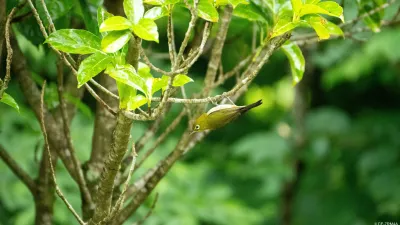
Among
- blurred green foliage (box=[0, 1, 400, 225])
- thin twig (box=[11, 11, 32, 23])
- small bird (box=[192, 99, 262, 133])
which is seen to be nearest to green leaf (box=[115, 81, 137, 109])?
small bird (box=[192, 99, 262, 133])

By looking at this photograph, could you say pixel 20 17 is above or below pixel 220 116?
above

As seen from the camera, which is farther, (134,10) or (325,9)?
(325,9)

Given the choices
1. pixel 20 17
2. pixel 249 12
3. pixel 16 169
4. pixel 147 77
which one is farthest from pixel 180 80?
pixel 16 169

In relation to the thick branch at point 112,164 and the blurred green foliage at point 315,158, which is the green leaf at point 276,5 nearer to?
the thick branch at point 112,164

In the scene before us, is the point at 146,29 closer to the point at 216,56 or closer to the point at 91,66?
the point at 91,66

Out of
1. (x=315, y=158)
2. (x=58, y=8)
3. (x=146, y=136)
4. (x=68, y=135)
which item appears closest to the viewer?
(x=58, y=8)

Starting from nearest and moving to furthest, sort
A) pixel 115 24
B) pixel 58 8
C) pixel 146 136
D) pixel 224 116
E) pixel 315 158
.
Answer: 1. pixel 115 24
2. pixel 224 116
3. pixel 58 8
4. pixel 146 136
5. pixel 315 158

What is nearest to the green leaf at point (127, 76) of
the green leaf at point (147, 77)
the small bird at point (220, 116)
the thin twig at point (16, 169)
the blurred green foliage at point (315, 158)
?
the green leaf at point (147, 77)

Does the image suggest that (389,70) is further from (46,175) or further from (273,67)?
(46,175)
